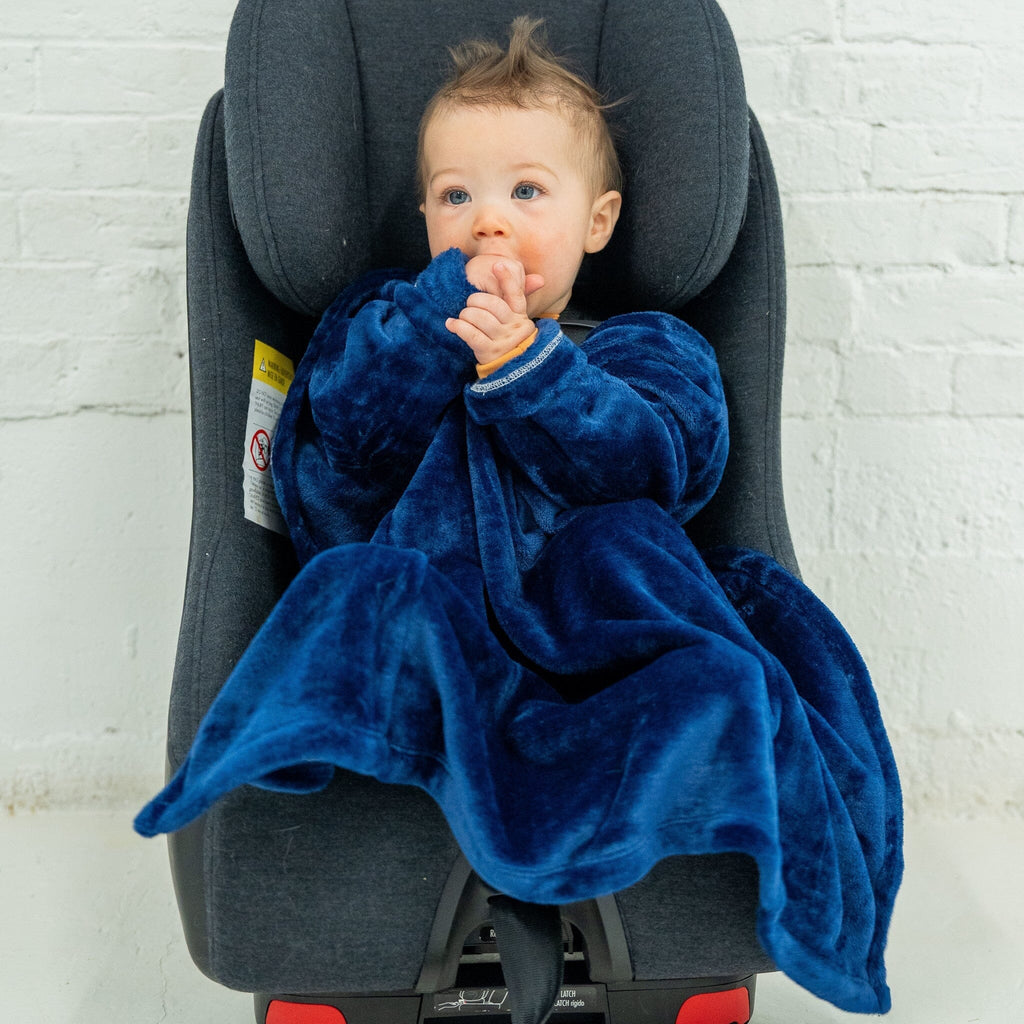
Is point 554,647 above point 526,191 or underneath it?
underneath

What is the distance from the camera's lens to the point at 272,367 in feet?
3.67

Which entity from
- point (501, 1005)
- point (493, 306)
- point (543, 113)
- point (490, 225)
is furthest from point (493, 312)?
point (501, 1005)

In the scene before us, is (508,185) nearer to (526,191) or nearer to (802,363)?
(526,191)

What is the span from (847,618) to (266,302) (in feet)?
2.89

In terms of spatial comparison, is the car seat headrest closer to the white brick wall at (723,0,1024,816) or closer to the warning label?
the warning label

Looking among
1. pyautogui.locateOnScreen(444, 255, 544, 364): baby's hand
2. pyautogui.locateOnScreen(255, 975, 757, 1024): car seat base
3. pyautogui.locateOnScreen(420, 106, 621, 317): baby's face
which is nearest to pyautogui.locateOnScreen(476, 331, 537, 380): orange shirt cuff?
pyautogui.locateOnScreen(444, 255, 544, 364): baby's hand

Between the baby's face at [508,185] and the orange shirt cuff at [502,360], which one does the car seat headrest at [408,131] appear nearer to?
the baby's face at [508,185]

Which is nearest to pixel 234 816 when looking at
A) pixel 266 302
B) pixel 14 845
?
pixel 266 302

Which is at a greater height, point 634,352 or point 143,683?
point 634,352

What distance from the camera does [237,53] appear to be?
1.05m

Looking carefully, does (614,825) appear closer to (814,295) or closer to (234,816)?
(234,816)

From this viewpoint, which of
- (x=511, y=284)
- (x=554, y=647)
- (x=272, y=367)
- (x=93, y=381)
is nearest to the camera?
(x=554, y=647)

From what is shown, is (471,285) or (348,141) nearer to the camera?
(471,285)

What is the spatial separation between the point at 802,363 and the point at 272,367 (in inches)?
27.7
